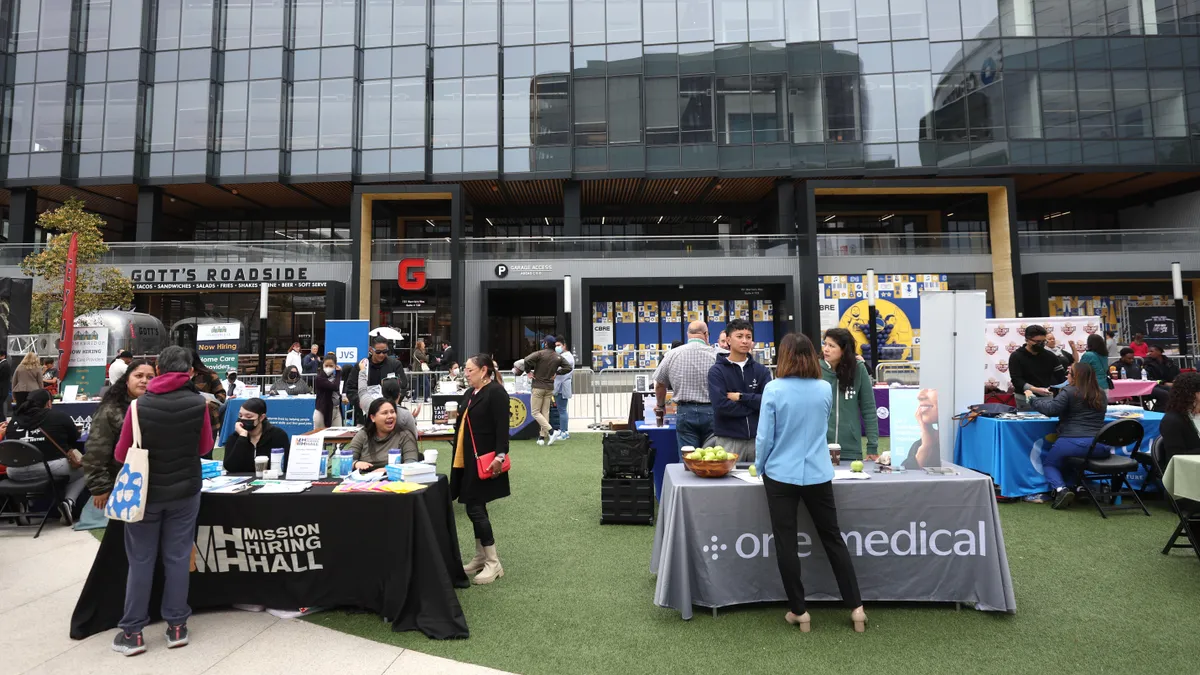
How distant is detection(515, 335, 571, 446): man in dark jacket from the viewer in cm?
1114

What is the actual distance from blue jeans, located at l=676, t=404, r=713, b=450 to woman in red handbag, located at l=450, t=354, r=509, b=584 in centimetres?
214

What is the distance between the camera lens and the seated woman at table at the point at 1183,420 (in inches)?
206

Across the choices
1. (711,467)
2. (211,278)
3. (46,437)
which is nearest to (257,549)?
(711,467)

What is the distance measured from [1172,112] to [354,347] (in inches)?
1310

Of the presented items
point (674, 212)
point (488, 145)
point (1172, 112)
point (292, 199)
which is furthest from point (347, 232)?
point (1172, 112)

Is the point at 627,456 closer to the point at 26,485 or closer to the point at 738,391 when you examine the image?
the point at 738,391

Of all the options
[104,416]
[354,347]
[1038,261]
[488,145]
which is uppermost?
[488,145]

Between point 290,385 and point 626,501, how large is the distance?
8760mm

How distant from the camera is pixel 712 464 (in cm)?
428

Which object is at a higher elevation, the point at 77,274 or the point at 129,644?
the point at 77,274

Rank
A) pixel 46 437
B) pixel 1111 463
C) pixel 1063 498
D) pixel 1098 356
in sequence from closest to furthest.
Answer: pixel 46 437 → pixel 1111 463 → pixel 1063 498 → pixel 1098 356

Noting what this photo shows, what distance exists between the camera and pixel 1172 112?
24953 millimetres

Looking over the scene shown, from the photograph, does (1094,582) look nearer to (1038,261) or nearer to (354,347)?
(354,347)

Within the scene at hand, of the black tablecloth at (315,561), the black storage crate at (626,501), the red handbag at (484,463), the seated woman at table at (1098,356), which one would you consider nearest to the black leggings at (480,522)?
the red handbag at (484,463)
